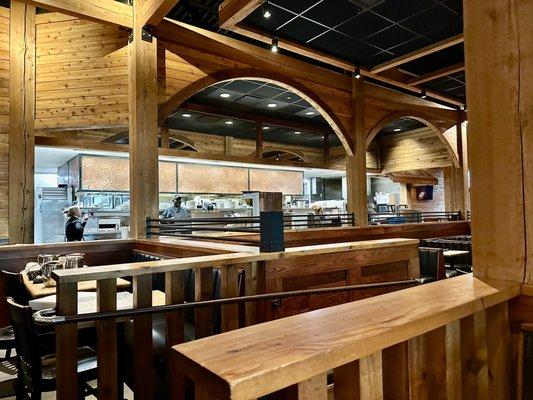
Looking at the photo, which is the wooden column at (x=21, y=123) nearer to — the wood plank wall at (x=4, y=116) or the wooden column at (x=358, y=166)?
the wood plank wall at (x=4, y=116)

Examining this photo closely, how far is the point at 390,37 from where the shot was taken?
5281 mm

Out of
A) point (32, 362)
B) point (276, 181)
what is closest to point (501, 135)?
point (32, 362)

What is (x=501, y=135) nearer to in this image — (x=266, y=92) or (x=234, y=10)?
(x=234, y=10)

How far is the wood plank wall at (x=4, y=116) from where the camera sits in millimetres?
4453

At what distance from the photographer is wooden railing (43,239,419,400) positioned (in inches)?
66.7

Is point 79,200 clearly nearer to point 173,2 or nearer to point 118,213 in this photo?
point 118,213

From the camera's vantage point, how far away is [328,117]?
21.6ft

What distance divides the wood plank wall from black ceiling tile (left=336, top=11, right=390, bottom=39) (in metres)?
4.32

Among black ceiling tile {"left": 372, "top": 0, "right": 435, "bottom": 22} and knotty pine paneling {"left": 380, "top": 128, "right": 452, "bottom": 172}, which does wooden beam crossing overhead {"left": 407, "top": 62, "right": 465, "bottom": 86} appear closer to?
black ceiling tile {"left": 372, "top": 0, "right": 435, "bottom": 22}

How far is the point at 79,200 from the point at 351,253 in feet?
21.3

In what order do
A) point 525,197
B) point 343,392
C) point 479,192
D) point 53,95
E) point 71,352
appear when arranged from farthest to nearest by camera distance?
point 53,95 < point 71,352 < point 479,192 < point 525,197 < point 343,392

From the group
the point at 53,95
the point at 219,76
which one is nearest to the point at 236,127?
the point at 219,76

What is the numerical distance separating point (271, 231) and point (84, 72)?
4.08 metres

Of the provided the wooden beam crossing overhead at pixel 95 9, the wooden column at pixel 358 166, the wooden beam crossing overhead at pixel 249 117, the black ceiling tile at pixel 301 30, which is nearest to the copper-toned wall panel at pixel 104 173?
the wooden beam crossing overhead at pixel 249 117
